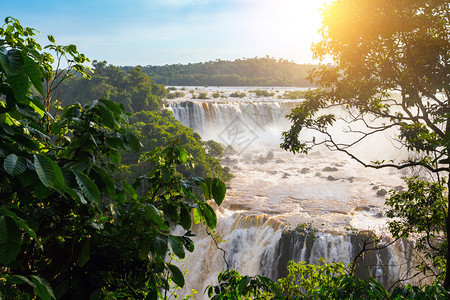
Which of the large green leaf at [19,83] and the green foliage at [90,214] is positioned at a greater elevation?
the large green leaf at [19,83]

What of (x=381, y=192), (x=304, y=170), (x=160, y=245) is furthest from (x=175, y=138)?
(x=160, y=245)

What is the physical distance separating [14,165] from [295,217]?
1284 centimetres

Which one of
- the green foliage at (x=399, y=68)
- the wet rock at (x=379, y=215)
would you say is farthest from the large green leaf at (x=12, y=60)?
the wet rock at (x=379, y=215)

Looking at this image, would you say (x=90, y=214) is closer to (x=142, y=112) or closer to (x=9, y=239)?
(x=9, y=239)

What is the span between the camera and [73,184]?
1.36 m

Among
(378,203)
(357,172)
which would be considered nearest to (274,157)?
(357,172)

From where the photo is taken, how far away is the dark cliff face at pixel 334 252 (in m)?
10.9

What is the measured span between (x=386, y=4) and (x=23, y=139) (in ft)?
17.7

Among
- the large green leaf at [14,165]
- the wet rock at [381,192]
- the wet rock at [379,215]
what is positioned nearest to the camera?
the large green leaf at [14,165]

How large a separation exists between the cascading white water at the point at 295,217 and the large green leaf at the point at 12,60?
543 centimetres

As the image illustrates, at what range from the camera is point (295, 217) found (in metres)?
13.3

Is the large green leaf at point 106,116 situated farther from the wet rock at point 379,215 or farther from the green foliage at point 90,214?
the wet rock at point 379,215

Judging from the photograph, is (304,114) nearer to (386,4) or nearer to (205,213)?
(386,4)

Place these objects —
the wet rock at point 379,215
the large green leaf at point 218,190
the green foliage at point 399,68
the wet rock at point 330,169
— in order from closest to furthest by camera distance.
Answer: the large green leaf at point 218,190 < the green foliage at point 399,68 < the wet rock at point 379,215 < the wet rock at point 330,169
